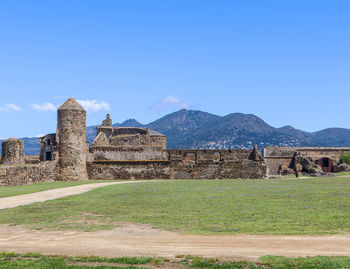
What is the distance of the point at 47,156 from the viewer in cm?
4875

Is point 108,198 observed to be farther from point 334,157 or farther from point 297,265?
point 334,157

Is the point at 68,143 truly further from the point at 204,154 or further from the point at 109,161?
the point at 204,154

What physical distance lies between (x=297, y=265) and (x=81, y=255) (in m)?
4.64

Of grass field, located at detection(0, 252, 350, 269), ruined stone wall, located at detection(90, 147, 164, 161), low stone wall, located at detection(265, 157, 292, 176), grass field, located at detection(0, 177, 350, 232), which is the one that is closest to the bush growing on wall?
low stone wall, located at detection(265, 157, 292, 176)

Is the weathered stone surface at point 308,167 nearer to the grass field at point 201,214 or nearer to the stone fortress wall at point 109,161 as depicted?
the stone fortress wall at point 109,161

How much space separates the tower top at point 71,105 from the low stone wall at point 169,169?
568 centimetres

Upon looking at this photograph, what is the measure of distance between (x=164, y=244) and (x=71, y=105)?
3271 cm

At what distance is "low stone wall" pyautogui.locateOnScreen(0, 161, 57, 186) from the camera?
108 ft

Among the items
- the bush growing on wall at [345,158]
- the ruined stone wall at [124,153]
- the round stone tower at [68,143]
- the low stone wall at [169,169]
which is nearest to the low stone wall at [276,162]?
the bush growing on wall at [345,158]

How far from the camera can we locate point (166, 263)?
29.3 feet

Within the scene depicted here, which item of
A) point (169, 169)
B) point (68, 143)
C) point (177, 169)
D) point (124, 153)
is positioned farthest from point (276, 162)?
point (68, 143)

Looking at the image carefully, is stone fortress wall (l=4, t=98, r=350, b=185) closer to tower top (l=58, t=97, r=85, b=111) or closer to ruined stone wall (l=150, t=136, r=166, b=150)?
tower top (l=58, t=97, r=85, b=111)

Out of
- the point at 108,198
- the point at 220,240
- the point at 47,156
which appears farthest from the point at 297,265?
the point at 47,156

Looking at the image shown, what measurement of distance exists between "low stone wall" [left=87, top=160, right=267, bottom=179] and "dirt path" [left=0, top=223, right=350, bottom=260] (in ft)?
99.6
